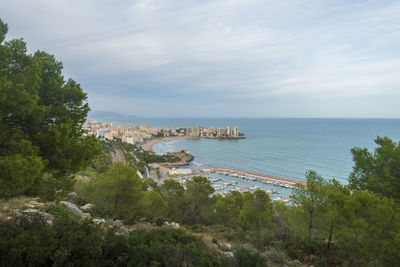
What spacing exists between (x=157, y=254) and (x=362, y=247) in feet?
19.9

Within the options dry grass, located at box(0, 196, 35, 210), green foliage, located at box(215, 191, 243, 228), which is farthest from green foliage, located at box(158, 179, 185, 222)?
dry grass, located at box(0, 196, 35, 210)

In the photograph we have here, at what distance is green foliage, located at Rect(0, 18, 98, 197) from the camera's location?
4.49m

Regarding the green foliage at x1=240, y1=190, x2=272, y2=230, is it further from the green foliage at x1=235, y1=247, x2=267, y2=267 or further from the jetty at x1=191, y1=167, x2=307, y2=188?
the jetty at x1=191, y1=167, x2=307, y2=188

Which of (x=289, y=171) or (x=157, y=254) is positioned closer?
(x=157, y=254)

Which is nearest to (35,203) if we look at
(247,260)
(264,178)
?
(247,260)

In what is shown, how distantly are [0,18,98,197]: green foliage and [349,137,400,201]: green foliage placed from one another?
9.68 m

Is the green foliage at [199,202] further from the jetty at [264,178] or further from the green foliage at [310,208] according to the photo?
the jetty at [264,178]

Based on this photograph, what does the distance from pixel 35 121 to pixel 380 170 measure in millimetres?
11120

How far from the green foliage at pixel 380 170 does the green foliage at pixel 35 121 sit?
968cm

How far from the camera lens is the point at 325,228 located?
8703mm

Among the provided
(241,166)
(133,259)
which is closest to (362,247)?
(133,259)

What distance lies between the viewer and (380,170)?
780cm

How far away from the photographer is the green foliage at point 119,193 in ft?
36.7

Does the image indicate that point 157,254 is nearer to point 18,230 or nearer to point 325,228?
point 18,230
